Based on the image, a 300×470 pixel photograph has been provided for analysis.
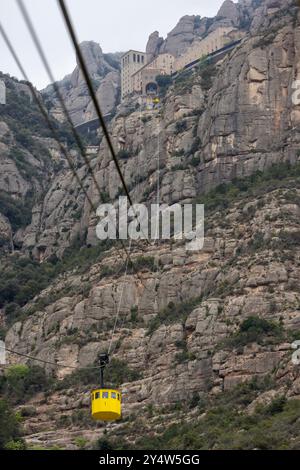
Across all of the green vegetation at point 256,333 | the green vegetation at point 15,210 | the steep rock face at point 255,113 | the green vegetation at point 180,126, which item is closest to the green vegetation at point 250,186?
the steep rock face at point 255,113

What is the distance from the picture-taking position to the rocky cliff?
8562 cm

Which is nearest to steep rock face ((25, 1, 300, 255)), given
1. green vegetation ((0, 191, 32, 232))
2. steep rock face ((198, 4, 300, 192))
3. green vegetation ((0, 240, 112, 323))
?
steep rock face ((198, 4, 300, 192))

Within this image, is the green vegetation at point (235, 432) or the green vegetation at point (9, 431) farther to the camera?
the green vegetation at point (9, 431)

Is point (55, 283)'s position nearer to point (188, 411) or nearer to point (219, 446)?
point (188, 411)

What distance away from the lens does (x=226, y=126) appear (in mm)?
118375

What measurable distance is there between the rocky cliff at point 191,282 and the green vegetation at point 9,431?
1446mm

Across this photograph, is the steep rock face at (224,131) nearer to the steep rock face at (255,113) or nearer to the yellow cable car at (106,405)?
the steep rock face at (255,113)

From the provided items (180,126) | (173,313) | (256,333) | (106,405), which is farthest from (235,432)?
(180,126)

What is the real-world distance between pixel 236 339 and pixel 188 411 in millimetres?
6930

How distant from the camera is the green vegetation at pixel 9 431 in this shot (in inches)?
3386

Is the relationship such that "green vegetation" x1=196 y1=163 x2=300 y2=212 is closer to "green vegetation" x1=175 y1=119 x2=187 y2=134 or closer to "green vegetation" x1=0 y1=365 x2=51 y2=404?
"green vegetation" x1=175 y1=119 x2=187 y2=134

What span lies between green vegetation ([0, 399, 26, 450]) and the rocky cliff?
145cm

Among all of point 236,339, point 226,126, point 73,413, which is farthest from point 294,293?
point 226,126

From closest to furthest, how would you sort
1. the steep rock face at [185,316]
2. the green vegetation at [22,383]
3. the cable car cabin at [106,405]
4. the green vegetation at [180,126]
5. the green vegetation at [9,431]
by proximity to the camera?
1. the cable car cabin at [106,405]
2. the green vegetation at [9,431]
3. the steep rock face at [185,316]
4. the green vegetation at [22,383]
5. the green vegetation at [180,126]
